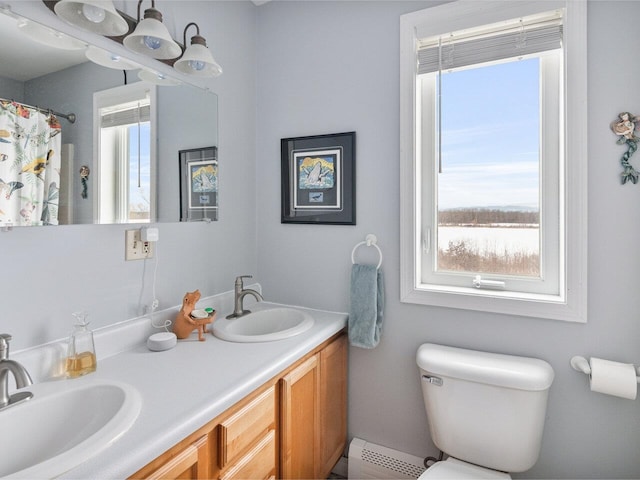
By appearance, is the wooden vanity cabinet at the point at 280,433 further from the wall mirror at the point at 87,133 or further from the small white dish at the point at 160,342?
the wall mirror at the point at 87,133

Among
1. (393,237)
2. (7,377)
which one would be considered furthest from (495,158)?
(7,377)

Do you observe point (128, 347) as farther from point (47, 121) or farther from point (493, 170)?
point (493, 170)

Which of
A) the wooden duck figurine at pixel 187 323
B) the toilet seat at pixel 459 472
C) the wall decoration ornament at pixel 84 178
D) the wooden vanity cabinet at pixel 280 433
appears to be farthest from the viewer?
the wooden duck figurine at pixel 187 323

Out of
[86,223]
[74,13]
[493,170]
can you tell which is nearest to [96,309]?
[86,223]

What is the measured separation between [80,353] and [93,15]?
1038 millimetres

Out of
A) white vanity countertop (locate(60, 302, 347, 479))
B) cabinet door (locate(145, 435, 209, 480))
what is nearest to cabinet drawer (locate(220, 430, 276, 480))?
cabinet door (locate(145, 435, 209, 480))

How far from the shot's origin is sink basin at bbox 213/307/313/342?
1.52 meters

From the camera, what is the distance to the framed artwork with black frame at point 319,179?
1741 mm

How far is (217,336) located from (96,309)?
0.44 meters

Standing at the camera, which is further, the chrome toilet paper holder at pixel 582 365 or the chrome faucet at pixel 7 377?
the chrome toilet paper holder at pixel 582 365

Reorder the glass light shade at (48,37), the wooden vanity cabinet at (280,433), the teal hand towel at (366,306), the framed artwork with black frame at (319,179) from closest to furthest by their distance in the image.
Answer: the wooden vanity cabinet at (280,433)
the glass light shade at (48,37)
the teal hand towel at (366,306)
the framed artwork with black frame at (319,179)

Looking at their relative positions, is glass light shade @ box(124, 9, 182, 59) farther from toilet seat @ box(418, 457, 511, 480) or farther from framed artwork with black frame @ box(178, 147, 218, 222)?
toilet seat @ box(418, 457, 511, 480)

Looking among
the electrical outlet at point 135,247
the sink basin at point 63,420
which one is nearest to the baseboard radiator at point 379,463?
the sink basin at point 63,420

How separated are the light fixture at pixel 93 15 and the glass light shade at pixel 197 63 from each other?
258 mm
